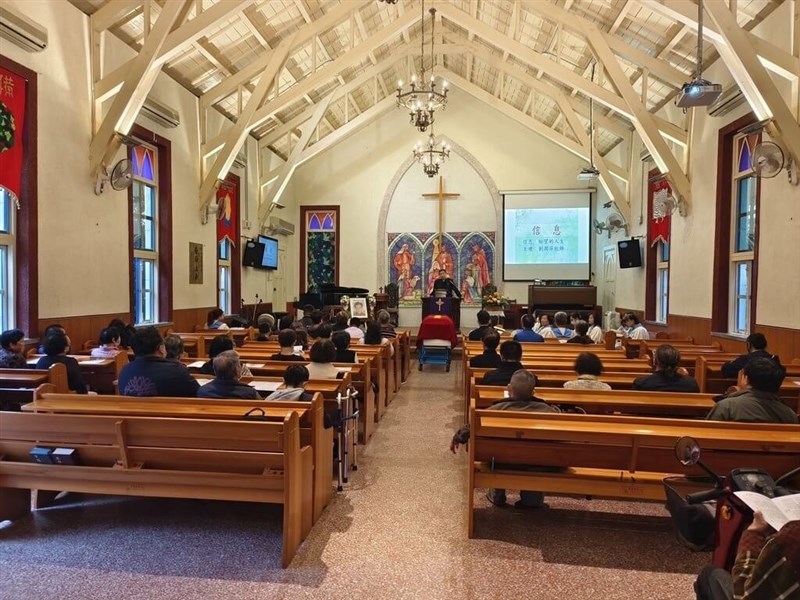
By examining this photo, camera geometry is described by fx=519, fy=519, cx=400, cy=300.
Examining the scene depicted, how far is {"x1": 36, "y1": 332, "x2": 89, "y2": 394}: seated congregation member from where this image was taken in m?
3.67

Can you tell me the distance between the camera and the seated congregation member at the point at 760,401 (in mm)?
2566

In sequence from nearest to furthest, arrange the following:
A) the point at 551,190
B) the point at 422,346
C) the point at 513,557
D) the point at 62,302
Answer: the point at 513,557 → the point at 62,302 → the point at 422,346 → the point at 551,190

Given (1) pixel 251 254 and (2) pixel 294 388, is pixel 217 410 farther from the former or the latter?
(1) pixel 251 254

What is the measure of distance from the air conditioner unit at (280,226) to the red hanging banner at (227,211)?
4.88 feet

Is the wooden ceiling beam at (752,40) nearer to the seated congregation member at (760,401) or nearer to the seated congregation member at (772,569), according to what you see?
the seated congregation member at (760,401)

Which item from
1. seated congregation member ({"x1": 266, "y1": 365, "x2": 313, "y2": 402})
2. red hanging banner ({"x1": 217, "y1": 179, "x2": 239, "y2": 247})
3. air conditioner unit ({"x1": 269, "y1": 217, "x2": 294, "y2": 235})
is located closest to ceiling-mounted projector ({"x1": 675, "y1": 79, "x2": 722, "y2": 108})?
seated congregation member ({"x1": 266, "y1": 365, "x2": 313, "y2": 402})

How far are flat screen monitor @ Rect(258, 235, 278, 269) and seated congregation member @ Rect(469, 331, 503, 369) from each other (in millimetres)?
7591

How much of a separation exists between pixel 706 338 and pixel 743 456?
5509 millimetres

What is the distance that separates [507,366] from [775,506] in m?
2.55

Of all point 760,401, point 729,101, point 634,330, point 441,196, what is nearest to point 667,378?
point 760,401

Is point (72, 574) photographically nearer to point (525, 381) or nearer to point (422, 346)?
point (525, 381)

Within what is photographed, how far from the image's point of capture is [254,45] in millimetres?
8367

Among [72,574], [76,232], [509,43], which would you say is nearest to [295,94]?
[509,43]

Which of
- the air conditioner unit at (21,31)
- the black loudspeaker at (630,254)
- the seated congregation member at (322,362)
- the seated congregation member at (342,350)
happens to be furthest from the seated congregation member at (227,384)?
the black loudspeaker at (630,254)
